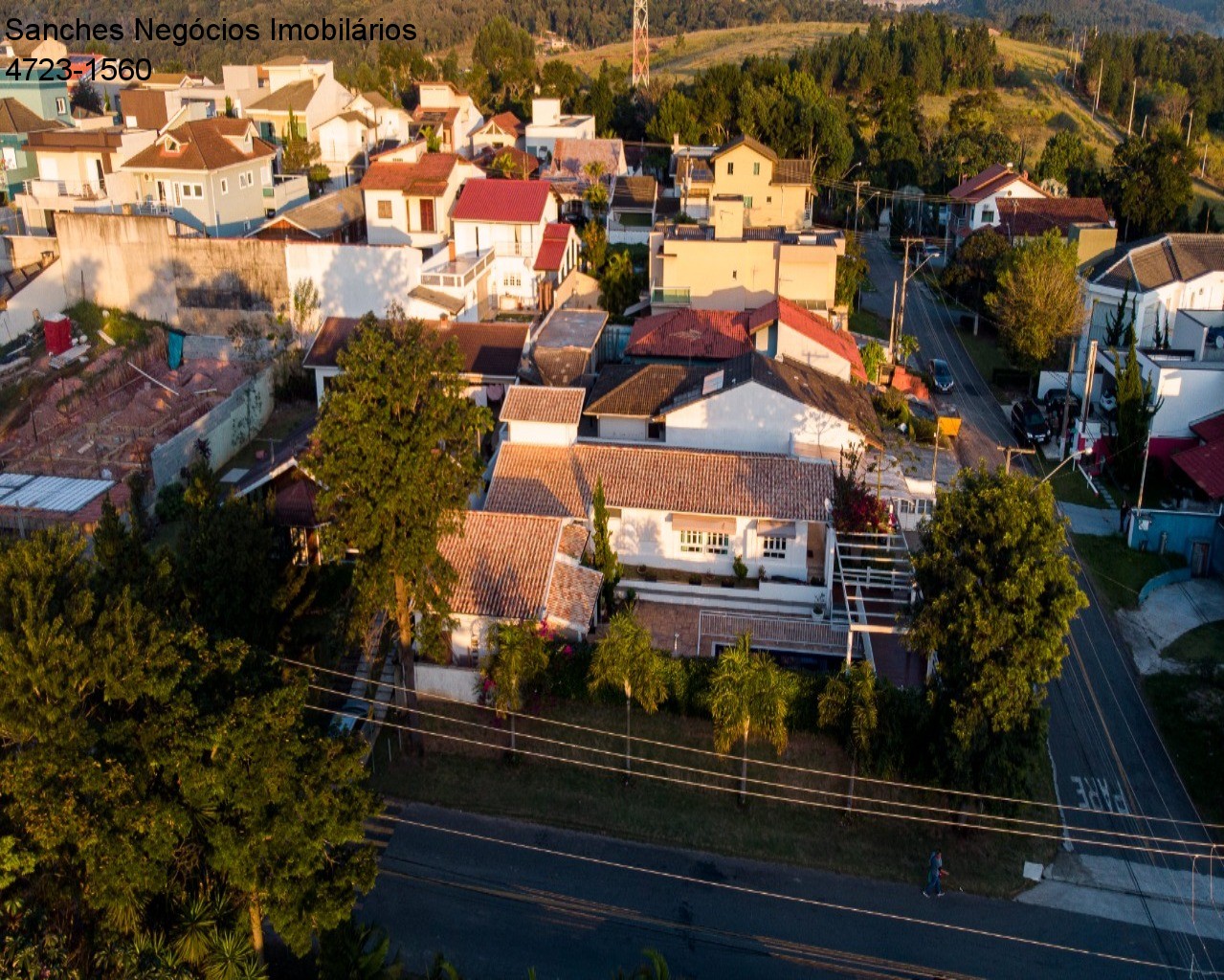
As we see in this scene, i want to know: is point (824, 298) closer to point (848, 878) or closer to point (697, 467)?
point (697, 467)

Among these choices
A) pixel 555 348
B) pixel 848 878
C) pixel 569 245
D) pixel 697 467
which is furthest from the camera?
pixel 569 245

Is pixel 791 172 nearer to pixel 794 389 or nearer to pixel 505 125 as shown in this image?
pixel 505 125

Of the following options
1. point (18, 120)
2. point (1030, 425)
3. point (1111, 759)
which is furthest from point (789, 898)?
point (18, 120)

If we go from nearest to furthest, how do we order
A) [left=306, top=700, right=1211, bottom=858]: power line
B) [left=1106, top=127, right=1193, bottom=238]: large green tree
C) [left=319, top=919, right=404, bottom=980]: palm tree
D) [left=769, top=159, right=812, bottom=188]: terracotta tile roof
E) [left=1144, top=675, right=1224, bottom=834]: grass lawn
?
1. [left=319, top=919, right=404, bottom=980]: palm tree
2. [left=306, top=700, right=1211, bottom=858]: power line
3. [left=1144, top=675, right=1224, bottom=834]: grass lawn
4. [left=769, top=159, right=812, bottom=188]: terracotta tile roof
5. [left=1106, top=127, right=1193, bottom=238]: large green tree

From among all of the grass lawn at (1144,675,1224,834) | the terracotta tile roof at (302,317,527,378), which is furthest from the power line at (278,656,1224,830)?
the terracotta tile roof at (302,317,527,378)

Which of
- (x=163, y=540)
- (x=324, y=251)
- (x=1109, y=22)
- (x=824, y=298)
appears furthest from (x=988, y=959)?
(x=1109, y=22)

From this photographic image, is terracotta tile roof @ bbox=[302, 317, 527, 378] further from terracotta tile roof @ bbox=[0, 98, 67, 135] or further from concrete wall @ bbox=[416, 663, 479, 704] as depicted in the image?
terracotta tile roof @ bbox=[0, 98, 67, 135]
